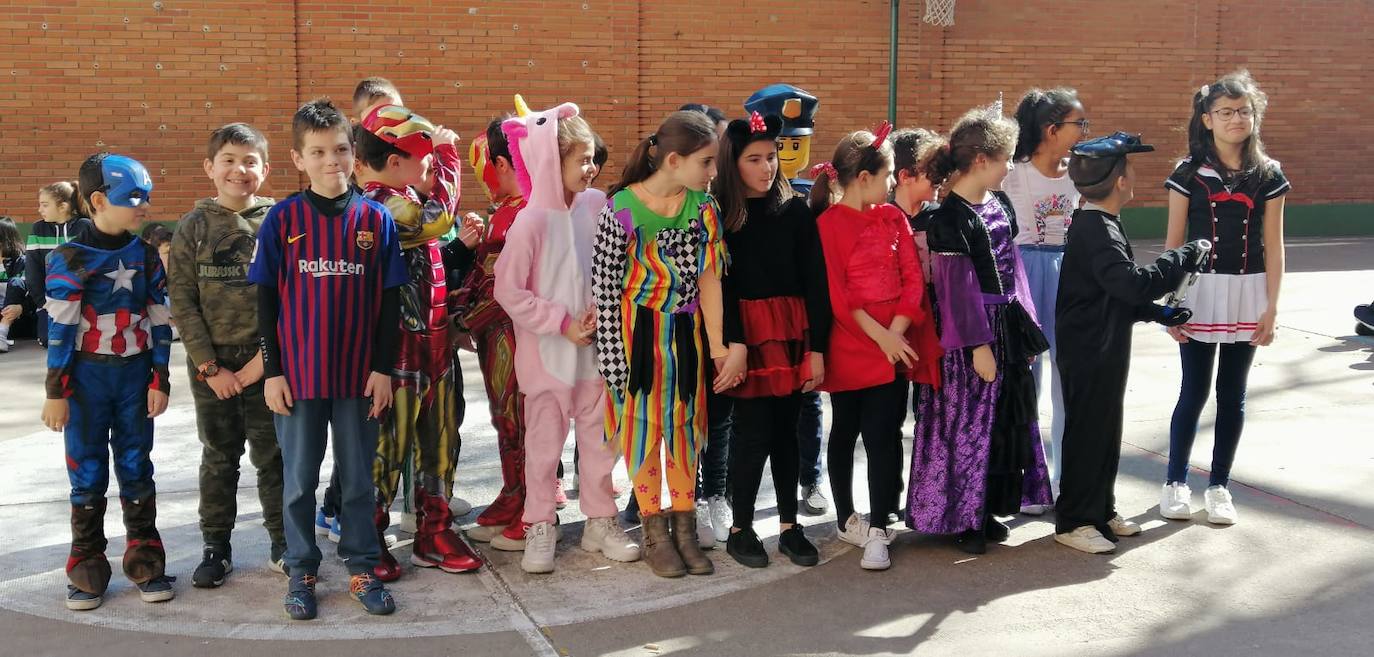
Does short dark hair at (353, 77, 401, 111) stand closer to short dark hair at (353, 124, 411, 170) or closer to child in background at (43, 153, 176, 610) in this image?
short dark hair at (353, 124, 411, 170)

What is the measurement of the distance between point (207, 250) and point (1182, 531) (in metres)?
3.96

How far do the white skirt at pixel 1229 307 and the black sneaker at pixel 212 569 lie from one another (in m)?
3.99

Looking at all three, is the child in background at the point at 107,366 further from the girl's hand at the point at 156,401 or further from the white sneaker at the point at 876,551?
the white sneaker at the point at 876,551

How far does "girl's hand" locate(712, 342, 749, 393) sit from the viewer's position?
463cm

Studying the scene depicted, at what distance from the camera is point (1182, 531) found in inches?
205

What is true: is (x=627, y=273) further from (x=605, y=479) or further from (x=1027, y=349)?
(x=1027, y=349)

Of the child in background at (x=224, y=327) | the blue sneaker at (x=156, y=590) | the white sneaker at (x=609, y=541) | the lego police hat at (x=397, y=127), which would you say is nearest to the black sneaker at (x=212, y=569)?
the child in background at (x=224, y=327)

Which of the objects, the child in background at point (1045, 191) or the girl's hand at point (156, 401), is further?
the child in background at point (1045, 191)

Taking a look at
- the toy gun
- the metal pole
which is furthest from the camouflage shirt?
the metal pole

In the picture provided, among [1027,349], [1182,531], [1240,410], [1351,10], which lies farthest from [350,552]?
[1351,10]

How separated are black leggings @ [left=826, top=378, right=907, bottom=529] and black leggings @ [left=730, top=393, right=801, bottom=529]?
0.18 metres

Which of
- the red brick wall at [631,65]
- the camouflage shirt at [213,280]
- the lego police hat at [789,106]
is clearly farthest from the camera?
the red brick wall at [631,65]

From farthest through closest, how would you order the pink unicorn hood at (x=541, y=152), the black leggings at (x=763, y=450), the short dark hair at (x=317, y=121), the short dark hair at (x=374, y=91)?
the short dark hair at (x=374, y=91) < the black leggings at (x=763, y=450) < the pink unicorn hood at (x=541, y=152) < the short dark hair at (x=317, y=121)

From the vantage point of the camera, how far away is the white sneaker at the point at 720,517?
17.0ft
